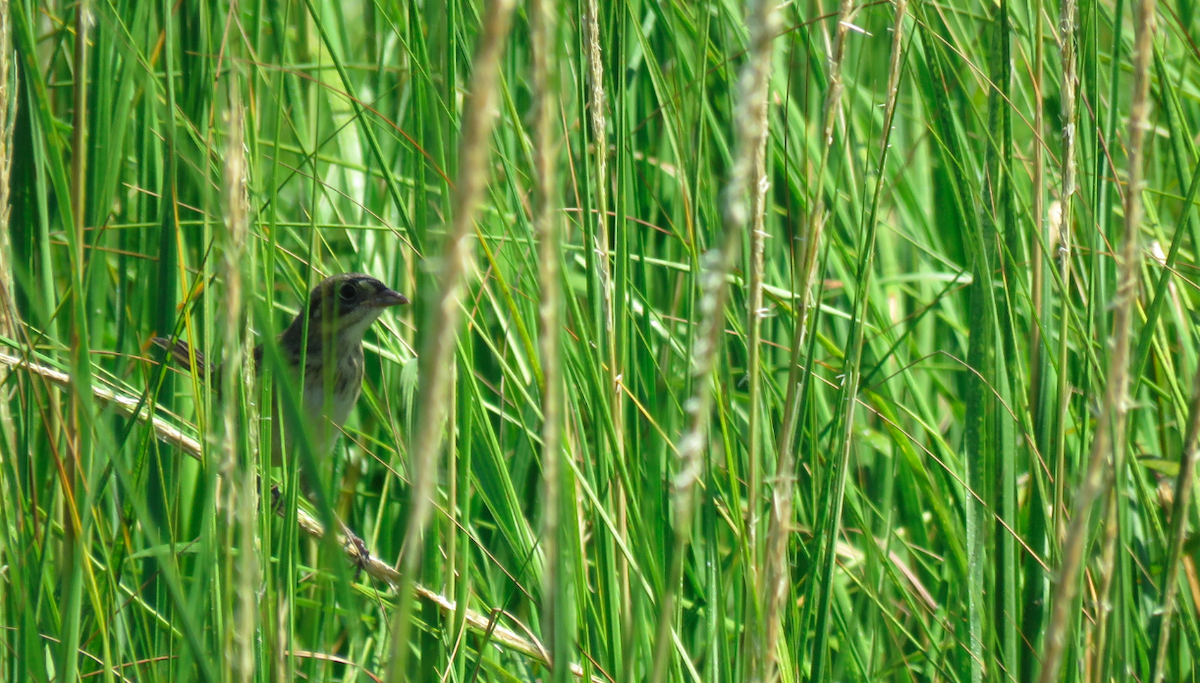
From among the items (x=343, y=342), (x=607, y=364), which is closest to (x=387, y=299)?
(x=343, y=342)

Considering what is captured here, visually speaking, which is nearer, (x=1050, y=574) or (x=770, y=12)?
(x=770, y=12)

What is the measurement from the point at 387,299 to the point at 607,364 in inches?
48.0

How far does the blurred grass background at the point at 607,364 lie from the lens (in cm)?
102

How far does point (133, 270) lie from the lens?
268cm

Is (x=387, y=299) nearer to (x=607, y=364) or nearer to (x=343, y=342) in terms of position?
(x=343, y=342)

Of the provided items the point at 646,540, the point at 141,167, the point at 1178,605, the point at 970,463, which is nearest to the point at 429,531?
the point at 646,540

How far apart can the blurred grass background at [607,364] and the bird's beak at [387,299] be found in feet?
0.20

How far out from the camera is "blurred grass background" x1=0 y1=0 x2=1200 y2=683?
102 centimetres

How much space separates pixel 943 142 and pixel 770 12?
119cm

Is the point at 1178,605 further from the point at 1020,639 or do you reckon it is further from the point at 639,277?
the point at 639,277

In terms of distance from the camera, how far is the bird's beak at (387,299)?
2705 millimetres

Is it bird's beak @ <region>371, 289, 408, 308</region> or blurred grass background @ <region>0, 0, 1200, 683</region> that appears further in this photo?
bird's beak @ <region>371, 289, 408, 308</region>

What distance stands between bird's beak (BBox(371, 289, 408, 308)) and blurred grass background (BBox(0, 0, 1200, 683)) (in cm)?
6

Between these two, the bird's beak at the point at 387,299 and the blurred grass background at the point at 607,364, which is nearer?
the blurred grass background at the point at 607,364
